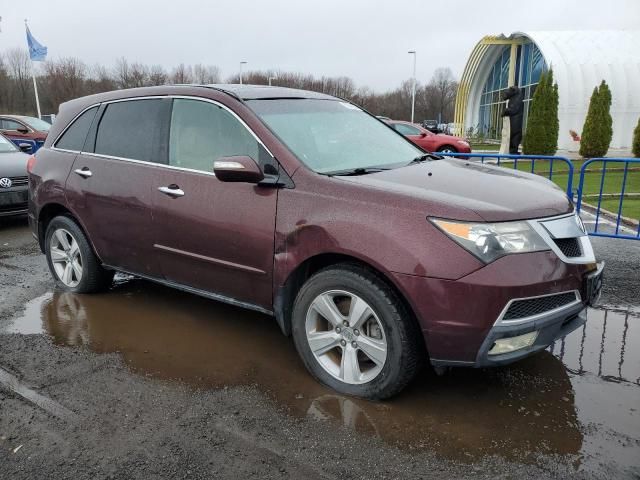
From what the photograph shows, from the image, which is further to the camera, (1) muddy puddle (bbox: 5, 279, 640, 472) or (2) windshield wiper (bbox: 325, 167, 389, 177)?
(2) windshield wiper (bbox: 325, 167, 389, 177)

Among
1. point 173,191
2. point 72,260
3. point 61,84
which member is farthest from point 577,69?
point 61,84

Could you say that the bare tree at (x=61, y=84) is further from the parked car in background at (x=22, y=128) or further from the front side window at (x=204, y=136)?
the front side window at (x=204, y=136)

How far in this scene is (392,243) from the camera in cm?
278

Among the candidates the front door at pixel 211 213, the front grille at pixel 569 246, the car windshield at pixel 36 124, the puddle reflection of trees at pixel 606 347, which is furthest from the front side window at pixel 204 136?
the car windshield at pixel 36 124

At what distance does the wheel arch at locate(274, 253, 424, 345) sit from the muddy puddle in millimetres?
412

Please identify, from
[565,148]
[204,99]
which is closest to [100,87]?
[565,148]

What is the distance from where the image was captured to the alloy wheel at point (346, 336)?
296cm

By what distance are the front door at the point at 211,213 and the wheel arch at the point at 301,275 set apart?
110 millimetres

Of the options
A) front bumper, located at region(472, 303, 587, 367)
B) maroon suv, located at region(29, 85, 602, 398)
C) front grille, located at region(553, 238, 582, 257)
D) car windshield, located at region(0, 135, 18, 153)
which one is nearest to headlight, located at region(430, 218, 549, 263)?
maroon suv, located at region(29, 85, 602, 398)

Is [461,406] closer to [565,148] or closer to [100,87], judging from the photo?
[565,148]

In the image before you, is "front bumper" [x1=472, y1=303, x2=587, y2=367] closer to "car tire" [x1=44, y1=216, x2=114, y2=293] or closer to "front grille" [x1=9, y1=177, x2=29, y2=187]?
"car tire" [x1=44, y1=216, x2=114, y2=293]

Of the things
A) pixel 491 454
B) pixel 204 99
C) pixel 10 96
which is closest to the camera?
pixel 491 454

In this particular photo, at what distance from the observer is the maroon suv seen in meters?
2.69

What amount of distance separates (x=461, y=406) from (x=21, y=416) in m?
2.46
